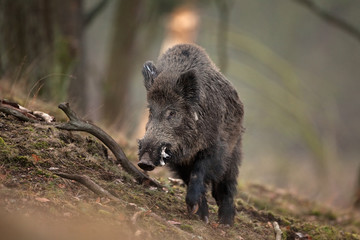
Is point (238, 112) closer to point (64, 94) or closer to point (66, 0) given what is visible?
point (64, 94)

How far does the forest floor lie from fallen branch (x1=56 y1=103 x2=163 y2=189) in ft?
0.29

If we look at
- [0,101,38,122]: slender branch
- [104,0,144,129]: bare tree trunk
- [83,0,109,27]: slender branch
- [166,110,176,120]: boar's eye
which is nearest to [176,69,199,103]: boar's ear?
[166,110,176,120]: boar's eye

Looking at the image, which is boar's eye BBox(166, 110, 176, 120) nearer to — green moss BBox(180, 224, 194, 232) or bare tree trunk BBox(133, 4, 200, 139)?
green moss BBox(180, 224, 194, 232)

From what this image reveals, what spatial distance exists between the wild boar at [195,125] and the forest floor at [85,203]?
0.30m

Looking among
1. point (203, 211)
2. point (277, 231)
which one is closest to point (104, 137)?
point (203, 211)

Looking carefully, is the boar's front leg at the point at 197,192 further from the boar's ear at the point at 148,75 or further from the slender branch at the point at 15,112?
the slender branch at the point at 15,112

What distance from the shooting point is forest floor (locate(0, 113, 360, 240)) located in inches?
169

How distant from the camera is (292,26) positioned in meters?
31.0

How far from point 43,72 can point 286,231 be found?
17.8 feet

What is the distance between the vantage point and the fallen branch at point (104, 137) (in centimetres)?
581

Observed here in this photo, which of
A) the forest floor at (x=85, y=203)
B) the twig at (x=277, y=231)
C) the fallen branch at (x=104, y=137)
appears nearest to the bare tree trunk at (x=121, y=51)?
the forest floor at (x=85, y=203)

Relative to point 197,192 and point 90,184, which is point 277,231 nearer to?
point 197,192

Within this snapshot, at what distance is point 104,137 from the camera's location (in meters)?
5.96

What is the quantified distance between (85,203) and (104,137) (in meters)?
1.25
